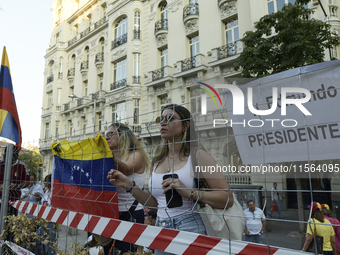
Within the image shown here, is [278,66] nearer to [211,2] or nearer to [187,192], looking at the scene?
[187,192]

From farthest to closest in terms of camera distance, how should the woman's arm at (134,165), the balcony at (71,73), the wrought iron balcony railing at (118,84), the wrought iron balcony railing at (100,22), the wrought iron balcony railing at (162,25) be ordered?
1. the balcony at (71,73)
2. the wrought iron balcony railing at (100,22)
3. the wrought iron balcony railing at (118,84)
4. the wrought iron balcony railing at (162,25)
5. the woman's arm at (134,165)

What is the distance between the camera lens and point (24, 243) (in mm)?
3371

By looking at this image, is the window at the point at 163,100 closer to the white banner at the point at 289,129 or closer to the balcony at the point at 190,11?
the balcony at the point at 190,11

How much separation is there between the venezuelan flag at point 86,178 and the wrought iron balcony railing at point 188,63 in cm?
1217

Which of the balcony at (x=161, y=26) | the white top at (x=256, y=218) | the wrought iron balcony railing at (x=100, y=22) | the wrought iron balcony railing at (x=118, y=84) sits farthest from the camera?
the wrought iron balcony railing at (x=100, y=22)

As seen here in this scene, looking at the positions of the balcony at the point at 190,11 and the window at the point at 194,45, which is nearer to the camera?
the balcony at the point at 190,11

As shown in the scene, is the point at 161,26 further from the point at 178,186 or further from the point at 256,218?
the point at 256,218

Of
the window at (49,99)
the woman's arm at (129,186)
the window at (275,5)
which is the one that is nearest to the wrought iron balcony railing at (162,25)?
the window at (275,5)

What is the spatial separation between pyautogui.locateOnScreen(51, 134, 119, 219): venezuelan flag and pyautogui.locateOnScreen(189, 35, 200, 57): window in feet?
43.4

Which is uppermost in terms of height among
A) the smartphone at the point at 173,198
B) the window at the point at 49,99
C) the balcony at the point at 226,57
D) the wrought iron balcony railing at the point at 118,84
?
the window at the point at 49,99

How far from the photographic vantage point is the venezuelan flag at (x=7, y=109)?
12.4 feet

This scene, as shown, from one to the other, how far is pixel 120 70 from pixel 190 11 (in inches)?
251

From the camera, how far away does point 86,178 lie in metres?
2.47

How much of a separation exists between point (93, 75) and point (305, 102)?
21351mm
